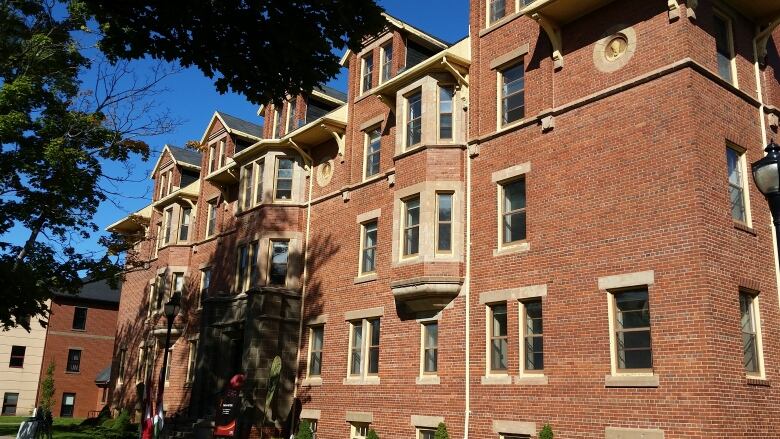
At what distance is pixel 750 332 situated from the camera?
13969mm

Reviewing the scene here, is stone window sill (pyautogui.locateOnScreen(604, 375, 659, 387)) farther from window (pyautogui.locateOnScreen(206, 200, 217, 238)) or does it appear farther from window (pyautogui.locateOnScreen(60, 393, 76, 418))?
window (pyautogui.locateOnScreen(60, 393, 76, 418))

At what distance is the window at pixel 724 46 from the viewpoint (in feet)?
50.9

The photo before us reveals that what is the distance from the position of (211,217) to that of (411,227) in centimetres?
1566

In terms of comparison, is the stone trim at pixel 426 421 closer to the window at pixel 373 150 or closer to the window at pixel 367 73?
the window at pixel 373 150

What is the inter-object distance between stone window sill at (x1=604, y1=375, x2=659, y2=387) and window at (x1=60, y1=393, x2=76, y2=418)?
4842 centimetres

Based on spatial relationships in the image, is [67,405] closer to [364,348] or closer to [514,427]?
[364,348]

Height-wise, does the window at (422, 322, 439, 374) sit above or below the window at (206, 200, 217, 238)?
below

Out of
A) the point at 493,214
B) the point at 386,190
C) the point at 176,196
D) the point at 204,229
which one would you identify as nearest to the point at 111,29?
the point at 493,214

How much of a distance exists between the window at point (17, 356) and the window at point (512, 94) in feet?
156

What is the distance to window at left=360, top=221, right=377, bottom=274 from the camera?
2198 centimetres

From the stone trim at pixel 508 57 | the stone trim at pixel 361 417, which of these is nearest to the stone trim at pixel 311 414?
the stone trim at pixel 361 417

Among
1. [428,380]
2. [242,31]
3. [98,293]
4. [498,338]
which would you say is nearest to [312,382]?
[428,380]

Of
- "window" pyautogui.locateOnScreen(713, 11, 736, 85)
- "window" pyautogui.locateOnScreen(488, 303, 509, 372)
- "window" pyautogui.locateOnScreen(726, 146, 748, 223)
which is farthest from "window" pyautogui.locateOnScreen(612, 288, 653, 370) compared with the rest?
"window" pyautogui.locateOnScreen(713, 11, 736, 85)

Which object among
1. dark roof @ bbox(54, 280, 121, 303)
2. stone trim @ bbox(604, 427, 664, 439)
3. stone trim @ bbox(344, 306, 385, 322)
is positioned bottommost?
stone trim @ bbox(604, 427, 664, 439)
